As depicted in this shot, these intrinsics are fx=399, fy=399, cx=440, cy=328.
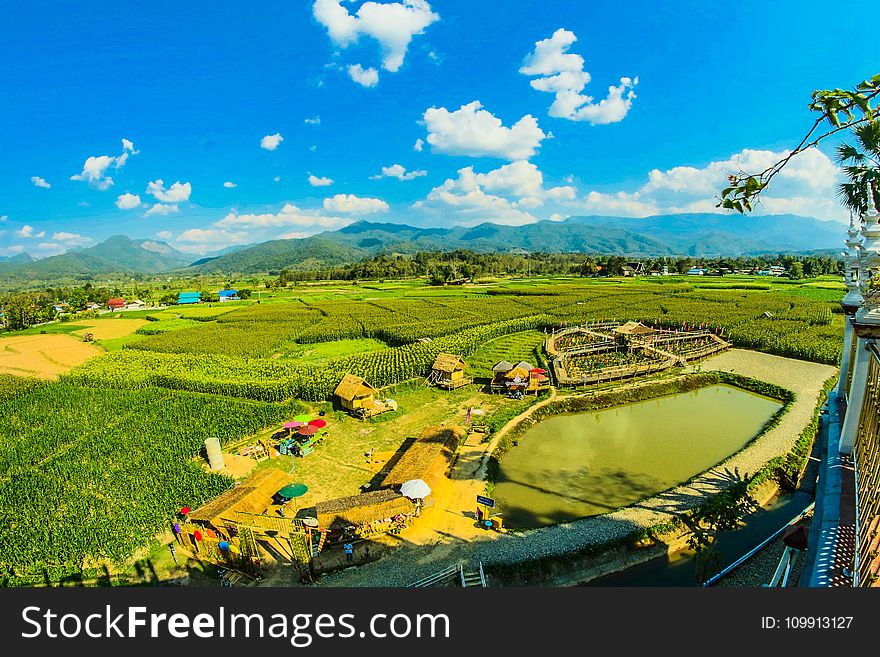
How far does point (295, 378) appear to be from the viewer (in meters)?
27.9

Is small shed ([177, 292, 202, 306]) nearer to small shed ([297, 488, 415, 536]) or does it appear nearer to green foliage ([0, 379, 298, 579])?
green foliage ([0, 379, 298, 579])

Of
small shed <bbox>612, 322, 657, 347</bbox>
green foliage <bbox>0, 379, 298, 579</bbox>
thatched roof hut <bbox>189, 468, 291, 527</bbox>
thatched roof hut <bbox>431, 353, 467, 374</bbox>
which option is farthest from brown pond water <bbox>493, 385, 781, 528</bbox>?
green foliage <bbox>0, 379, 298, 579</bbox>

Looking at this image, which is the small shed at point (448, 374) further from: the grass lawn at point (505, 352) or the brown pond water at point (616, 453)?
the brown pond water at point (616, 453)

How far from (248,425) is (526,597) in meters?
20.3

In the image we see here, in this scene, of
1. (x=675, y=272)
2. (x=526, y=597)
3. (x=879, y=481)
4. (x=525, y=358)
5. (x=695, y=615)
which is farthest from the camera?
(x=675, y=272)

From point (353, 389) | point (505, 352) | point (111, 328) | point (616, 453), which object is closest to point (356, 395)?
point (353, 389)

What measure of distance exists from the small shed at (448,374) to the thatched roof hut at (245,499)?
13119mm

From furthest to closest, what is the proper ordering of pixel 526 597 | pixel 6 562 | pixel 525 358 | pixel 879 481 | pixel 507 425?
pixel 525 358
pixel 507 425
pixel 6 562
pixel 879 481
pixel 526 597

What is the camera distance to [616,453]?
18.4 m

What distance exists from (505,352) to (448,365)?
9.91 meters

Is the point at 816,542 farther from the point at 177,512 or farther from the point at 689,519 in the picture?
the point at 177,512

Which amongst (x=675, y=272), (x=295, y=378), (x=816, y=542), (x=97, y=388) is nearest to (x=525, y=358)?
(x=295, y=378)

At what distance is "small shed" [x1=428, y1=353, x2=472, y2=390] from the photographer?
26.8 metres

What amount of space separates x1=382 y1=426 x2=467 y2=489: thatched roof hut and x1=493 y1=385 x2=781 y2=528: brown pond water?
2.38 meters
